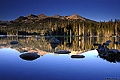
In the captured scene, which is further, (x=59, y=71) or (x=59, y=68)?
(x=59, y=68)

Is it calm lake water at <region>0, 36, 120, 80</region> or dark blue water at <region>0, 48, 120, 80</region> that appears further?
calm lake water at <region>0, 36, 120, 80</region>

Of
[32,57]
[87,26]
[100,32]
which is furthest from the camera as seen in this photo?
[87,26]

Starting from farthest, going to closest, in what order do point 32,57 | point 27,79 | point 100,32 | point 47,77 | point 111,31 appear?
1. point 100,32
2. point 111,31
3. point 32,57
4. point 47,77
5. point 27,79

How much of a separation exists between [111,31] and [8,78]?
123717 mm

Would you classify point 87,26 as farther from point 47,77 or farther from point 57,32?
point 47,77

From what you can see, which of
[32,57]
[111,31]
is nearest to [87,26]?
[111,31]

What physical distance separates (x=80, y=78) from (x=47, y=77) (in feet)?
7.24

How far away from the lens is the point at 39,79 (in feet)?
26.0

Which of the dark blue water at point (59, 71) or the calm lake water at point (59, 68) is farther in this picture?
the calm lake water at point (59, 68)

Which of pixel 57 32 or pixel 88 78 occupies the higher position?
pixel 57 32

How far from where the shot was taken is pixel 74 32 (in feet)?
427

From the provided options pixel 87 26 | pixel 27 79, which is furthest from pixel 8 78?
pixel 87 26

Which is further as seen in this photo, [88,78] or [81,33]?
[81,33]

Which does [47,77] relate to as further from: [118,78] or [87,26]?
[87,26]
